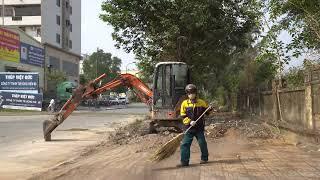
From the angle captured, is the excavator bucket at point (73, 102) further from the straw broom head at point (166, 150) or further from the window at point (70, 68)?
the window at point (70, 68)

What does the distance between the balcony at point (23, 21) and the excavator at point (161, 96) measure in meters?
58.4

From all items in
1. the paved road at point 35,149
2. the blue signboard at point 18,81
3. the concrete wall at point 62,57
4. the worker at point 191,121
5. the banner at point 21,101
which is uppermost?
the concrete wall at point 62,57

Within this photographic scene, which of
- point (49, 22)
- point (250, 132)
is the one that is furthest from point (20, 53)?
point (250, 132)

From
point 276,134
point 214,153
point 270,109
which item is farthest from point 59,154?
point 270,109

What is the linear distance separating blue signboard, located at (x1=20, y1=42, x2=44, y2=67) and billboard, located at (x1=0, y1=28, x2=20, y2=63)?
182 centimetres

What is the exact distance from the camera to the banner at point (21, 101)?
5591 centimetres

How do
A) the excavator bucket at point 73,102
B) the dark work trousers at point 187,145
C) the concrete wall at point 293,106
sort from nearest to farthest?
the dark work trousers at point 187,145 < the concrete wall at point 293,106 < the excavator bucket at point 73,102

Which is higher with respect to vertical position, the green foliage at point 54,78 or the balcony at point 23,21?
the balcony at point 23,21

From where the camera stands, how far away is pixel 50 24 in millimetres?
81625

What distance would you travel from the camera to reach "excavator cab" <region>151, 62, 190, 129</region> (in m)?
21.2

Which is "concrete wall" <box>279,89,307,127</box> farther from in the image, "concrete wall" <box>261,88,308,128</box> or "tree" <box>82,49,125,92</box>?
"tree" <box>82,49,125,92</box>

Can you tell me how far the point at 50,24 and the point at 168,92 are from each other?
62.9m

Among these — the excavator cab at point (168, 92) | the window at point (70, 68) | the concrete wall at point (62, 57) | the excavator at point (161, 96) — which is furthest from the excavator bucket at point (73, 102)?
the window at point (70, 68)

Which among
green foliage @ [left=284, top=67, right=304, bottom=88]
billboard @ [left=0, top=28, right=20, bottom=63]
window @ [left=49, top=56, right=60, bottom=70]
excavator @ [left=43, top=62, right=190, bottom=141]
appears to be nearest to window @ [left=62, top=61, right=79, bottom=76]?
window @ [left=49, top=56, right=60, bottom=70]
